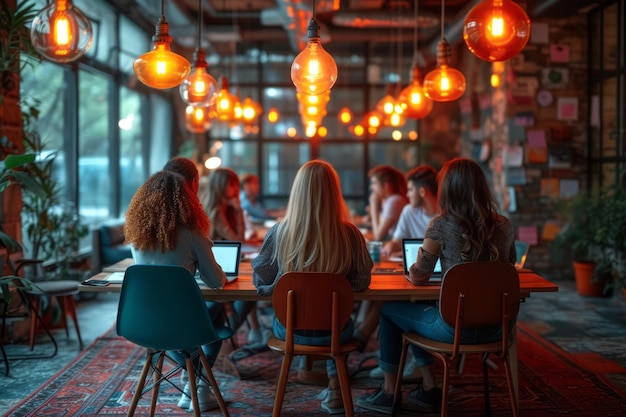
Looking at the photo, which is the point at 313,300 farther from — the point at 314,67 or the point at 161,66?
the point at 161,66

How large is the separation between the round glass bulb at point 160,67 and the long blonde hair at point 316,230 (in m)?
0.94

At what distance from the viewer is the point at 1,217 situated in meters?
5.46

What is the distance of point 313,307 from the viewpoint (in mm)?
3371

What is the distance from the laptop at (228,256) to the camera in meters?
4.08

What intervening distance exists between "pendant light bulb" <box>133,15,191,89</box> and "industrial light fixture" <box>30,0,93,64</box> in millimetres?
344

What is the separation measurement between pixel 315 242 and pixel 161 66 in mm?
1314

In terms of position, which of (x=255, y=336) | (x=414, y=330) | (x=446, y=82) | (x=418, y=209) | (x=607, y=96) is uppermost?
(x=607, y=96)

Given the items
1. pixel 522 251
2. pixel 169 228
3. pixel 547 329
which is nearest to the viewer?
pixel 169 228

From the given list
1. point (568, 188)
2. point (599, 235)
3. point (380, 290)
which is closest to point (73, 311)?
point (380, 290)

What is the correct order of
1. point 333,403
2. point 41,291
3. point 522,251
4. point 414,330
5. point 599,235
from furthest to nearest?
point 599,235 < point 522,251 < point 41,291 < point 333,403 < point 414,330

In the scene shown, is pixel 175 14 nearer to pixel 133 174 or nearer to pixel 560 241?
pixel 133 174

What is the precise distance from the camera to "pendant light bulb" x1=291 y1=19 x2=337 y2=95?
12.2ft

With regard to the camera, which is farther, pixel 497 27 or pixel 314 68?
pixel 314 68

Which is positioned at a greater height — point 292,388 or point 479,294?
point 479,294
